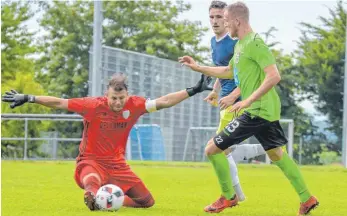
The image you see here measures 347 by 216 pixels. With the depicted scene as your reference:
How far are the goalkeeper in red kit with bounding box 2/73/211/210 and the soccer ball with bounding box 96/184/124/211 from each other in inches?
7.5

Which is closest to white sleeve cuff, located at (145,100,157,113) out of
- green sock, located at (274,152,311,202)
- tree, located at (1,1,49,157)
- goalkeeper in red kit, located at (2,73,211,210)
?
goalkeeper in red kit, located at (2,73,211,210)

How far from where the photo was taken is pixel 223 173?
34.0 ft

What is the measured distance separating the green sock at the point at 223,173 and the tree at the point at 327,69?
31904 millimetres

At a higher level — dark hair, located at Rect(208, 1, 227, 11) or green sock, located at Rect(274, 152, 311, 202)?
dark hair, located at Rect(208, 1, 227, 11)

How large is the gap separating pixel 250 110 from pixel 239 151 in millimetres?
5469

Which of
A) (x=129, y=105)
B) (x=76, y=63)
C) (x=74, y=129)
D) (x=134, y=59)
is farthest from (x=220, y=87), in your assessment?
(x=76, y=63)

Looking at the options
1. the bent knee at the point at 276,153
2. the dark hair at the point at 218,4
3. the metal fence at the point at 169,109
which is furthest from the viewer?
the metal fence at the point at 169,109

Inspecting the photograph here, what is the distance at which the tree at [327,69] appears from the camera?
42375 mm

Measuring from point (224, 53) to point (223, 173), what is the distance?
4.65 feet

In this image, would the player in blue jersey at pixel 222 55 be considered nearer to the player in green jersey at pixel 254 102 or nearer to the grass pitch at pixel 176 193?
the grass pitch at pixel 176 193

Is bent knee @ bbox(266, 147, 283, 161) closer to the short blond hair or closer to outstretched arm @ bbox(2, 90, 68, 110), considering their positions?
the short blond hair

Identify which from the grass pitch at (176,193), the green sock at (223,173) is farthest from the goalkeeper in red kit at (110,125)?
the green sock at (223,173)

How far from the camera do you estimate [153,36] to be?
51219 mm

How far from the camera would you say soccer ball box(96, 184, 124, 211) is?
9812 millimetres
